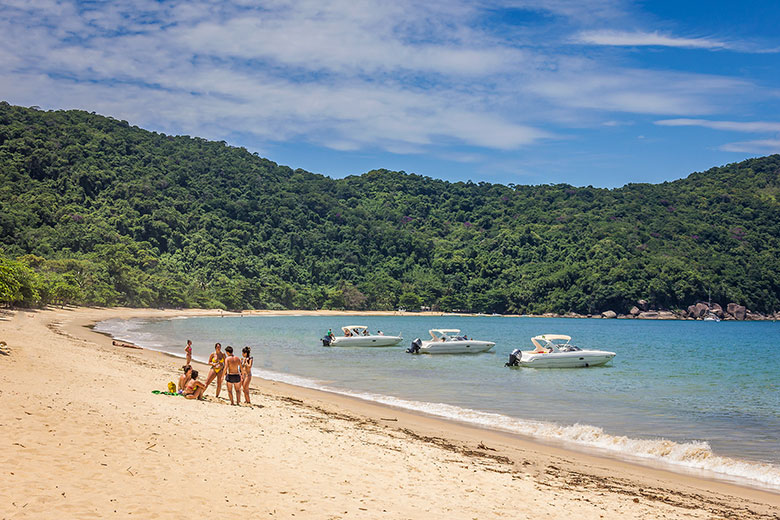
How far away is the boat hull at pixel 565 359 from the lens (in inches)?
1282

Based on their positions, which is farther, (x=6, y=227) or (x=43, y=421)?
(x=6, y=227)

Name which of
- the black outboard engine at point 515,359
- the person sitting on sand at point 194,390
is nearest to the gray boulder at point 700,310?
the black outboard engine at point 515,359

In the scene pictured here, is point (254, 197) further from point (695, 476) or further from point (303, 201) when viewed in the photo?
point (695, 476)

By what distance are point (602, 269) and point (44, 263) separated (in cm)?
10088

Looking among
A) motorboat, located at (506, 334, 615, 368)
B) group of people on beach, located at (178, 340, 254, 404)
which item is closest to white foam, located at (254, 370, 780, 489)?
group of people on beach, located at (178, 340, 254, 404)

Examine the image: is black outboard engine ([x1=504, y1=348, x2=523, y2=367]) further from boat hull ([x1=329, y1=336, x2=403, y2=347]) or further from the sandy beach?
the sandy beach

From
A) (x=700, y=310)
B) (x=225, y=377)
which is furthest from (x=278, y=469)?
(x=700, y=310)

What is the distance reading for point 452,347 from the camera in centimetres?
4022

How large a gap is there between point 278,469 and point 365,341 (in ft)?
117

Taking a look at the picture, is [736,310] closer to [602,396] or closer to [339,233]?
[339,233]

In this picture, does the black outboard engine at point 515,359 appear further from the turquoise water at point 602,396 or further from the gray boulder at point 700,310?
the gray boulder at point 700,310

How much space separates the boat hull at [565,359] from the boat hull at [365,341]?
571 inches

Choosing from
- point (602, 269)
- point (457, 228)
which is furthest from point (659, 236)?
point (457, 228)

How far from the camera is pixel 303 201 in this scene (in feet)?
541
